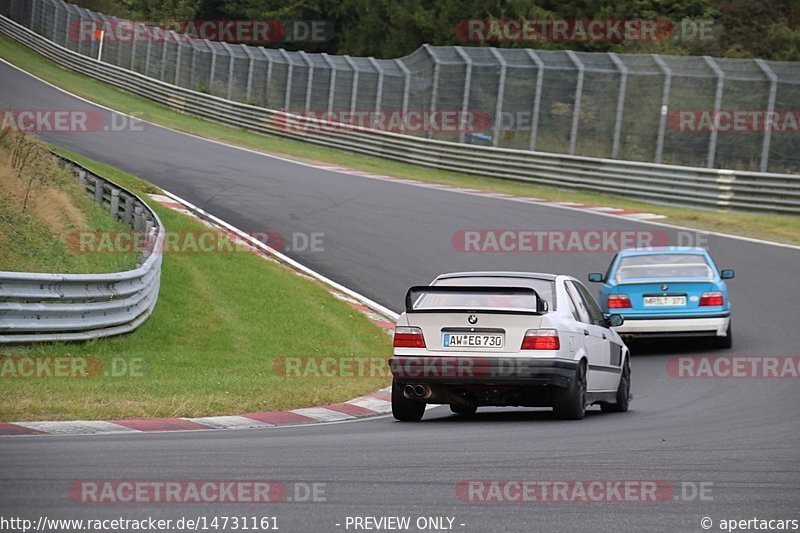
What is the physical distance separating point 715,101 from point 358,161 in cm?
1239

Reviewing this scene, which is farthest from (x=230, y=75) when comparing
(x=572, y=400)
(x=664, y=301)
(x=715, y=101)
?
(x=572, y=400)

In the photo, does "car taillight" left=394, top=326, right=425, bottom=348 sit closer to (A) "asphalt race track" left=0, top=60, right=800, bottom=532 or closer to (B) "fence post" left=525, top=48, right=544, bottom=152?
(A) "asphalt race track" left=0, top=60, right=800, bottom=532

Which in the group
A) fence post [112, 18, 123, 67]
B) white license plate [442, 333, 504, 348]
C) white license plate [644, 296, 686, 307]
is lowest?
fence post [112, 18, 123, 67]

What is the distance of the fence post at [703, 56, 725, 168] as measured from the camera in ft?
96.0

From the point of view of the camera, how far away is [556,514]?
627 cm

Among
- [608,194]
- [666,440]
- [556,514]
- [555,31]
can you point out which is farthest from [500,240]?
[555,31]

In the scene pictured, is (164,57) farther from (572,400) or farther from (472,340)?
(572,400)

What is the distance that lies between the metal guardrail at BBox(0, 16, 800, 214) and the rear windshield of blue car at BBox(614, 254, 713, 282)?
36.1ft

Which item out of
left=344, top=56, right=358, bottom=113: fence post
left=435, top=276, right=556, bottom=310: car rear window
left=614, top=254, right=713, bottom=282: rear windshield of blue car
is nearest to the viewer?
left=435, top=276, right=556, bottom=310: car rear window

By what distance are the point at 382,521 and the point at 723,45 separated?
5179 cm
